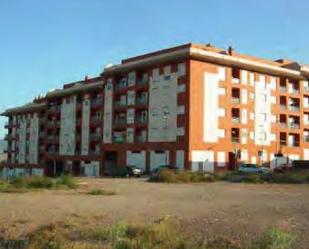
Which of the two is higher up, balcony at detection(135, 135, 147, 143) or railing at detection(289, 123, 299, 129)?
railing at detection(289, 123, 299, 129)

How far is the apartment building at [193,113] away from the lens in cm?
7756

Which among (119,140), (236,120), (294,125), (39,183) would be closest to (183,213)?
(39,183)

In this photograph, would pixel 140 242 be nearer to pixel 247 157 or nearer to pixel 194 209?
pixel 194 209

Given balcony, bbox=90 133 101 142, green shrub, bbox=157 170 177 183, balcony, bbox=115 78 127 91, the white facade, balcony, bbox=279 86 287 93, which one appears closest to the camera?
green shrub, bbox=157 170 177 183

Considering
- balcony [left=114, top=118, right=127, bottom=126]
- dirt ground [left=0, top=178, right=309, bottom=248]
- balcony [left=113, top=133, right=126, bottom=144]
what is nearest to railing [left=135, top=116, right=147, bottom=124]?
balcony [left=114, top=118, right=127, bottom=126]

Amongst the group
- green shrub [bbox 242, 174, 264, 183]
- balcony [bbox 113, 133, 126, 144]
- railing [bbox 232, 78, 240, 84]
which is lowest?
green shrub [bbox 242, 174, 264, 183]

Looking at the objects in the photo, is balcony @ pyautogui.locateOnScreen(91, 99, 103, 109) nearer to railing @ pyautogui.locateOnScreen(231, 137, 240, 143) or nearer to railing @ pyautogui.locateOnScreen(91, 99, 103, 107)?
railing @ pyautogui.locateOnScreen(91, 99, 103, 107)

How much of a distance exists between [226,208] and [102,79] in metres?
76.2

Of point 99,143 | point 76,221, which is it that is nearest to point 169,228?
point 76,221

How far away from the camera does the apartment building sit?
3054 inches

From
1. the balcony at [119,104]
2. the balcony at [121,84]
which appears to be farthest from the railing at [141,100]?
the balcony at [121,84]

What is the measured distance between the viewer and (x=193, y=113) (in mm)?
76500

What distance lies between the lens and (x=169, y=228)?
52.9ft

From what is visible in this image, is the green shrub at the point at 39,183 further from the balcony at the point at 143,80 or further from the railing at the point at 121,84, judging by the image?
the railing at the point at 121,84
